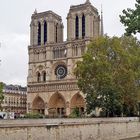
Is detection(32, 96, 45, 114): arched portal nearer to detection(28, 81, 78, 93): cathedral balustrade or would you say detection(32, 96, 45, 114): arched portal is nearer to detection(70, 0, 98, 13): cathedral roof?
detection(28, 81, 78, 93): cathedral balustrade

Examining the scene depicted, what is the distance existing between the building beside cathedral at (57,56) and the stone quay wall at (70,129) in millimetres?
49783

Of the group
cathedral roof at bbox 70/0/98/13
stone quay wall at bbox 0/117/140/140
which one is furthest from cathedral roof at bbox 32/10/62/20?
stone quay wall at bbox 0/117/140/140

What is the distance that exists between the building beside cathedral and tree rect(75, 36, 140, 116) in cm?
4495

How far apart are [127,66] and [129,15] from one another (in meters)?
35.4

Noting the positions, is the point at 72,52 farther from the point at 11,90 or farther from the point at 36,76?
the point at 11,90

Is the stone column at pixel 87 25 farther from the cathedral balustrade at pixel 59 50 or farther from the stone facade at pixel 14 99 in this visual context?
the stone facade at pixel 14 99

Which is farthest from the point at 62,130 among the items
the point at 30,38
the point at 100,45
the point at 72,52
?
the point at 30,38

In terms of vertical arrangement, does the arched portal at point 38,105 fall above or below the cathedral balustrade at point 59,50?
below

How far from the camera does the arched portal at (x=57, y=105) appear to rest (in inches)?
4095

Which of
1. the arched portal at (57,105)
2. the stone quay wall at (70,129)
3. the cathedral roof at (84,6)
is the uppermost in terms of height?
the cathedral roof at (84,6)

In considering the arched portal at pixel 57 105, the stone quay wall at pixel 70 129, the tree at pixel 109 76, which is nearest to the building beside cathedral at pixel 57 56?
the arched portal at pixel 57 105

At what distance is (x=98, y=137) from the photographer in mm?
40062

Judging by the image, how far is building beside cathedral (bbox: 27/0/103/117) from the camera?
10281 centimetres

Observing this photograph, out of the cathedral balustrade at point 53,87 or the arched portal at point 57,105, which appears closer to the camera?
the cathedral balustrade at point 53,87
